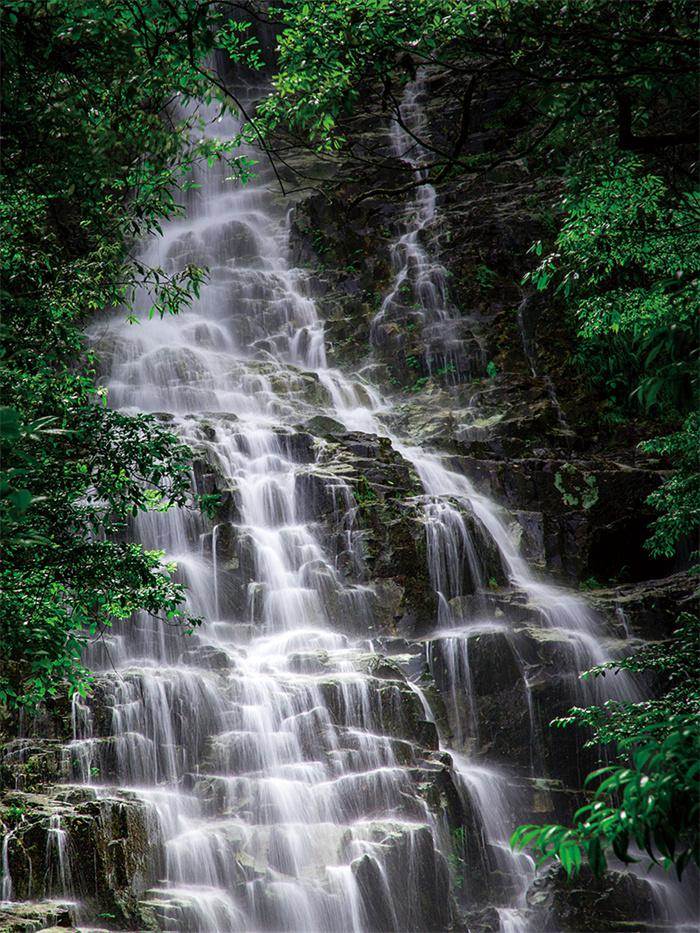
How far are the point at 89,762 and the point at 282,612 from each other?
486 centimetres

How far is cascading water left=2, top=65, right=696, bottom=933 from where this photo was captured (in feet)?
28.4

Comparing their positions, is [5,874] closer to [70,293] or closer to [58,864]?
[58,864]

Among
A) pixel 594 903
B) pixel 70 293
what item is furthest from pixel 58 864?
pixel 594 903

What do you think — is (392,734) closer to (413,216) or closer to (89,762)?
(89,762)

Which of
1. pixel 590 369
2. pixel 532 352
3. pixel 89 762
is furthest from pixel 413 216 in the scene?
pixel 89 762

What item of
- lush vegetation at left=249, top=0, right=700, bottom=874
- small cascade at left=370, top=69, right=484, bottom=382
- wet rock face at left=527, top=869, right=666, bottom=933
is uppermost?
small cascade at left=370, top=69, right=484, bottom=382

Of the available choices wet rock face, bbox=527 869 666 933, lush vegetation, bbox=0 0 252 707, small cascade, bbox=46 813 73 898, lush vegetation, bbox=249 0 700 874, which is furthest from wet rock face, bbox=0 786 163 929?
wet rock face, bbox=527 869 666 933

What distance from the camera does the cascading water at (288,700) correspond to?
866 centimetres

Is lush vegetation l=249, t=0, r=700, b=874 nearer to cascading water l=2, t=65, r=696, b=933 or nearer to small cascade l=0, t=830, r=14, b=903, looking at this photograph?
cascading water l=2, t=65, r=696, b=933

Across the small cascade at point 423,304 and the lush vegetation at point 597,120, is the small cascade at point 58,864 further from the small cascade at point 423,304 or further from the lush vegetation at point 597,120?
the small cascade at point 423,304

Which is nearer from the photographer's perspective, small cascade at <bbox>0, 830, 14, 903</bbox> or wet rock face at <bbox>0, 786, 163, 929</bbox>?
small cascade at <bbox>0, 830, 14, 903</bbox>

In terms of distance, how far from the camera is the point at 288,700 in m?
10.8

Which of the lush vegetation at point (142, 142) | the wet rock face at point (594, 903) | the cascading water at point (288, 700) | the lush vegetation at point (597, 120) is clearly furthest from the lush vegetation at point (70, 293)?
the wet rock face at point (594, 903)

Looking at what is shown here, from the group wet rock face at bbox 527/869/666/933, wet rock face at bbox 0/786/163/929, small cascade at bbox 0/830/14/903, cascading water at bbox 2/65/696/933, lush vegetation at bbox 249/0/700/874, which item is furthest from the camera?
wet rock face at bbox 527/869/666/933
